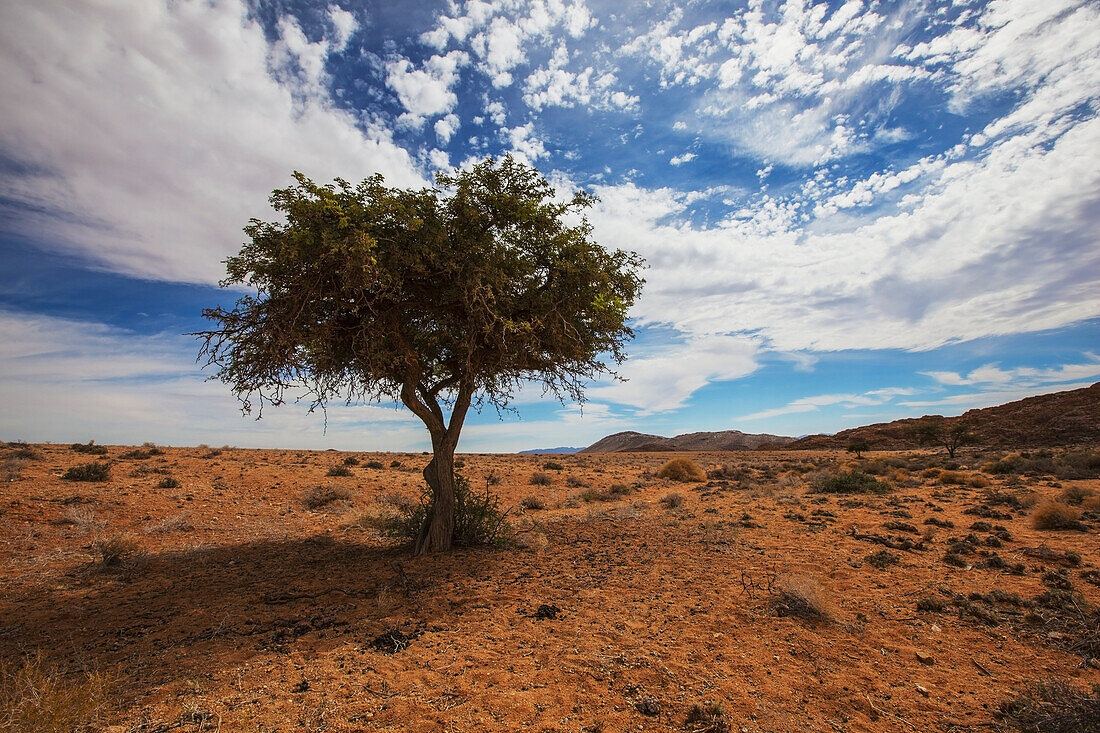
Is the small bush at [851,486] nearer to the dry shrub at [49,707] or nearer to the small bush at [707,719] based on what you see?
the small bush at [707,719]

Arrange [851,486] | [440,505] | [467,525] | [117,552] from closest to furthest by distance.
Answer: [117,552]
[440,505]
[467,525]
[851,486]

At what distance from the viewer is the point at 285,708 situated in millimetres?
4426

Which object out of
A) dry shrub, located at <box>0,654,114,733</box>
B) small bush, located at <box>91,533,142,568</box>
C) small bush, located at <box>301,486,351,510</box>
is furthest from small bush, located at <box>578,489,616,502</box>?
dry shrub, located at <box>0,654,114,733</box>

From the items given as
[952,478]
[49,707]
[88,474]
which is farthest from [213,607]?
[952,478]

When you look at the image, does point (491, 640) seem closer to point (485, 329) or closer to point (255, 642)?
point (255, 642)

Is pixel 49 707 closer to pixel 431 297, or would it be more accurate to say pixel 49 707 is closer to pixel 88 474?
pixel 431 297

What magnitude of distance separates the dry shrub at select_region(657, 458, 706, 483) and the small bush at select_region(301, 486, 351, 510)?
15.7 meters

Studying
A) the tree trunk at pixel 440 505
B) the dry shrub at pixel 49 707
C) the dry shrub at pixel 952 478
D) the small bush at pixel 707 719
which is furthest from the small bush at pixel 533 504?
the dry shrub at pixel 952 478

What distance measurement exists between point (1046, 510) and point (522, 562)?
1228cm

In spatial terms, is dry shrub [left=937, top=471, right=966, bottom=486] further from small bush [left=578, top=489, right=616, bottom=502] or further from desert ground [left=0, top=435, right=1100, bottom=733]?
small bush [left=578, top=489, right=616, bottom=502]

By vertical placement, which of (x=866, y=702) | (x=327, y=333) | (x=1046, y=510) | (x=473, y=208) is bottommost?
(x=866, y=702)

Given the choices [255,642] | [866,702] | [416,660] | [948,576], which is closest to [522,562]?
[416,660]

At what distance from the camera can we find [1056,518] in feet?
36.3

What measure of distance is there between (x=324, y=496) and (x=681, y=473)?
17.0 m
